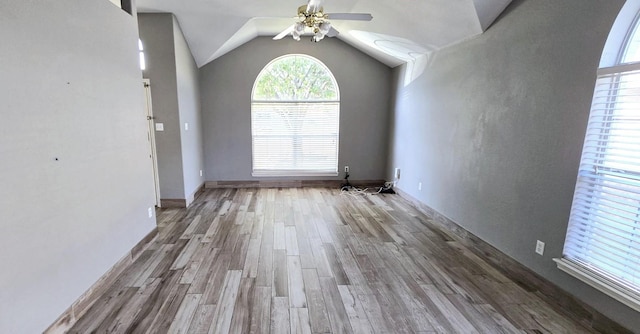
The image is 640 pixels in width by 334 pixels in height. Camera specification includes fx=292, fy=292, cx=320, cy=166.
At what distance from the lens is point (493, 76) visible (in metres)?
3.02

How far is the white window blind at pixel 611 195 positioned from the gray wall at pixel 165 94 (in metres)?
4.59

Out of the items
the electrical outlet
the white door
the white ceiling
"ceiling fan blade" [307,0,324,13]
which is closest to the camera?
the electrical outlet

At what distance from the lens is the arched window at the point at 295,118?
18.5ft

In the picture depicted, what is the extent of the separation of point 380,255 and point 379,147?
324 centimetres

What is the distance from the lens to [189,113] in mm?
4789

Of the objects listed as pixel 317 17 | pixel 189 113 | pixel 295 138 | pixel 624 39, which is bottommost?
pixel 295 138

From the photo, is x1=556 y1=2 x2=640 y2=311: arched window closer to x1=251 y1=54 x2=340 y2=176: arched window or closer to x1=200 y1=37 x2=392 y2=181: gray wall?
x1=200 y1=37 x2=392 y2=181: gray wall

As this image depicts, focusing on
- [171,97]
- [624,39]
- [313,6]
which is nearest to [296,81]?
[171,97]

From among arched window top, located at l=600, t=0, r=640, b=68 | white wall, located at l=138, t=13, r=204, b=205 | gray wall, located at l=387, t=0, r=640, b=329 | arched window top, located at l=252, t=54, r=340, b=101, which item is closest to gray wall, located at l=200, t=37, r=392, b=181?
arched window top, located at l=252, t=54, r=340, b=101

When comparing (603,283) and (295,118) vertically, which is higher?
A: (295,118)

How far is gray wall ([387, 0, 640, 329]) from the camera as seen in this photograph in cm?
212

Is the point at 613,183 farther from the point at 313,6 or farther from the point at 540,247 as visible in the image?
the point at 313,6

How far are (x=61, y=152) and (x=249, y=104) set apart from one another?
380cm

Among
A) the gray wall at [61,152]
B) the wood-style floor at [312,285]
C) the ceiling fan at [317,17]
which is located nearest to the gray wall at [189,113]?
the wood-style floor at [312,285]
